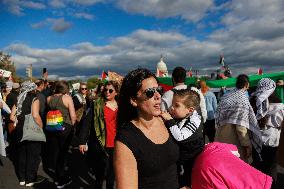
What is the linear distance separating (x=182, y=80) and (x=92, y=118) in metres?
1.43

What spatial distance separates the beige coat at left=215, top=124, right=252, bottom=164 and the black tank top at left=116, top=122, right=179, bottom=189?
2342 mm

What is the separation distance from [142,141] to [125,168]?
24cm

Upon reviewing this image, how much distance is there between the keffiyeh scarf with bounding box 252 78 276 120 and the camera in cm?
470

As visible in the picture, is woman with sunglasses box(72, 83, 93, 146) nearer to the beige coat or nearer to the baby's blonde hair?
the beige coat

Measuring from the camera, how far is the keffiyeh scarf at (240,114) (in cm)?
454

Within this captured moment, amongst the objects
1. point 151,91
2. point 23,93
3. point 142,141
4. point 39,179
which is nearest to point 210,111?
point 39,179

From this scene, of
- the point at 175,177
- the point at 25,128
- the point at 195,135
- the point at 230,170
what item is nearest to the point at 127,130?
the point at 175,177

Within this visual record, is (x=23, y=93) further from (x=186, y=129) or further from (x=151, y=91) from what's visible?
(x=151, y=91)

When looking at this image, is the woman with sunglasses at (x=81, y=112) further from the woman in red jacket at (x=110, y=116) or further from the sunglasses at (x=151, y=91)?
the sunglasses at (x=151, y=91)

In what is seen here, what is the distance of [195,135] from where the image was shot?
10.7ft

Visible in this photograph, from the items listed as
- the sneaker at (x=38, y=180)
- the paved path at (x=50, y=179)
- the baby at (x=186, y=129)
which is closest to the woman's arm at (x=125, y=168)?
the baby at (x=186, y=129)

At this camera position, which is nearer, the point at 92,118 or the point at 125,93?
the point at 125,93

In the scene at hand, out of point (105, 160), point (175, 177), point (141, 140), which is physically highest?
point (141, 140)

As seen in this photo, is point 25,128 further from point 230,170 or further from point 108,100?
point 230,170
